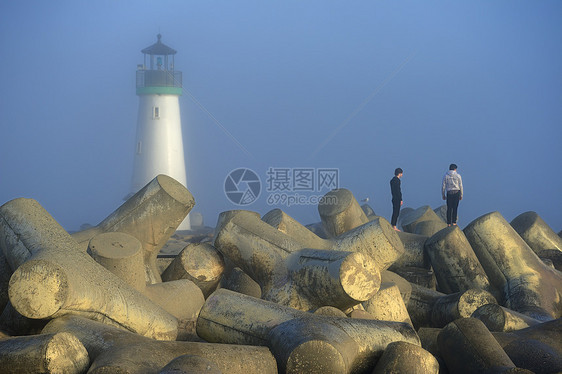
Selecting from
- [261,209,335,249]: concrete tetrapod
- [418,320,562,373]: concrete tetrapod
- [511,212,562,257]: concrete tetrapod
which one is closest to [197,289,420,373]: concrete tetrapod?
[418,320,562,373]: concrete tetrapod

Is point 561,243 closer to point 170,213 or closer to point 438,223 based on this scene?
point 438,223

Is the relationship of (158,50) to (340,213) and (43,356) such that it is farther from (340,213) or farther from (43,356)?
(43,356)

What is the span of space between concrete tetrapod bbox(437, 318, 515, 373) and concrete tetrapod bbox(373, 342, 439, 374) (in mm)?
325

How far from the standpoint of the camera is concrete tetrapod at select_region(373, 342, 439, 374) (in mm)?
3455

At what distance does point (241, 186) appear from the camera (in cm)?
3984

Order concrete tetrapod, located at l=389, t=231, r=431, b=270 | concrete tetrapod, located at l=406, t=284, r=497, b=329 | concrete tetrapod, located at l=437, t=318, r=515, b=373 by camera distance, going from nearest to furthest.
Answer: concrete tetrapod, located at l=437, t=318, r=515, b=373, concrete tetrapod, located at l=406, t=284, r=497, b=329, concrete tetrapod, located at l=389, t=231, r=431, b=270

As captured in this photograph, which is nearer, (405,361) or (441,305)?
(405,361)

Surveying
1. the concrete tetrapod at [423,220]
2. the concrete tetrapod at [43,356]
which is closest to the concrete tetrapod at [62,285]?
the concrete tetrapod at [43,356]

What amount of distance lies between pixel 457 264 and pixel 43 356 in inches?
181

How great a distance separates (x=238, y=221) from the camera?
6.07 meters

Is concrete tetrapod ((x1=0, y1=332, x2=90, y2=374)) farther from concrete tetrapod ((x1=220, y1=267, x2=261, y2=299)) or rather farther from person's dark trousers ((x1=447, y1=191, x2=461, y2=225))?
person's dark trousers ((x1=447, y1=191, x2=461, y2=225))

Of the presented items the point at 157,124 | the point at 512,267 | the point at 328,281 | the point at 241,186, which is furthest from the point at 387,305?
the point at 241,186

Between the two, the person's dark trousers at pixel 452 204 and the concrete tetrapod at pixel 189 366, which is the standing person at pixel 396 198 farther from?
the concrete tetrapod at pixel 189 366

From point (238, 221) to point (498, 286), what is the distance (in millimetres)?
2892
